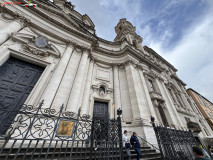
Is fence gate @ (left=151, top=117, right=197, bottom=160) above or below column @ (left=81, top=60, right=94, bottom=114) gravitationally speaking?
below

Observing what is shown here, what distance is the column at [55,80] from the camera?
584 centimetres

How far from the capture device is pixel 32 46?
7293mm

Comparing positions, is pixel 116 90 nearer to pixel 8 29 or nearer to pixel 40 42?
pixel 40 42

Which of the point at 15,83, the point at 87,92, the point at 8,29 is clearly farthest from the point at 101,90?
the point at 8,29

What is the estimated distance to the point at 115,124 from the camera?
3346 millimetres

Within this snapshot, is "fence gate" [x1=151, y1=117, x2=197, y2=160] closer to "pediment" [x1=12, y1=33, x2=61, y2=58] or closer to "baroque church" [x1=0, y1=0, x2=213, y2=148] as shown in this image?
"baroque church" [x1=0, y1=0, x2=213, y2=148]

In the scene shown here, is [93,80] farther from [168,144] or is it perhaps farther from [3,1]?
[3,1]

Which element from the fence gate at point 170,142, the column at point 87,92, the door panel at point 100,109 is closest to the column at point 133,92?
the fence gate at point 170,142

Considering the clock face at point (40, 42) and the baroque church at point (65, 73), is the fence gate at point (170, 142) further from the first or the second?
the clock face at point (40, 42)

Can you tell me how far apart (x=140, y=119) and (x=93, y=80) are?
5.94m

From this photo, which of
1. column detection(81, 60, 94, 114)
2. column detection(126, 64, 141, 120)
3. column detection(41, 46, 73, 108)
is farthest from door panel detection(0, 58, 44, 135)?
column detection(126, 64, 141, 120)

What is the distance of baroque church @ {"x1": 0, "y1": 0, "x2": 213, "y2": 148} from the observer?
6.20 m

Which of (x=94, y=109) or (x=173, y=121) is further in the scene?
(x=173, y=121)

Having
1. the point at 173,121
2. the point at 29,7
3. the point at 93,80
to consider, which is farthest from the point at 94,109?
the point at 29,7
